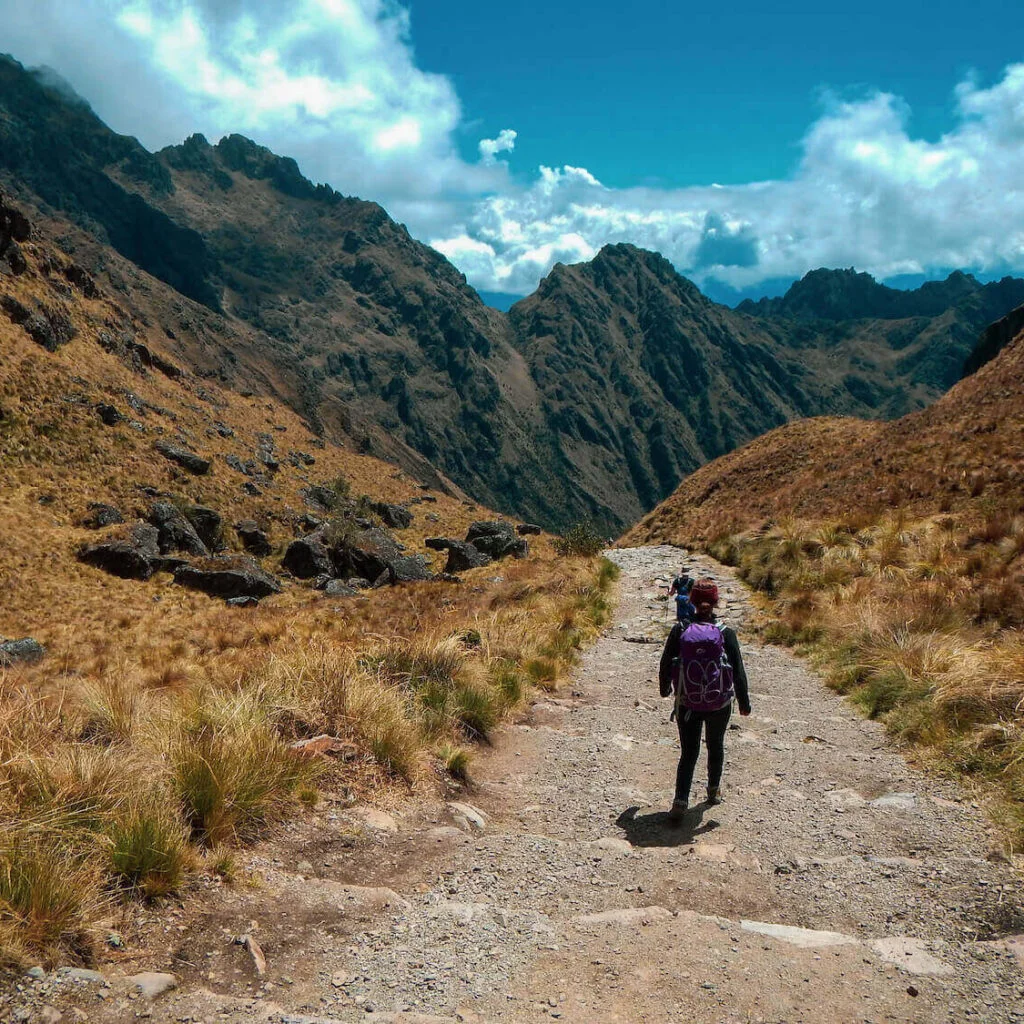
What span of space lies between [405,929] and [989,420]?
898 inches

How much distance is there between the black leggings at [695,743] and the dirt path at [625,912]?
12.4 inches

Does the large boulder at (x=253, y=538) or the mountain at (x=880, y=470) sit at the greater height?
the mountain at (x=880, y=470)

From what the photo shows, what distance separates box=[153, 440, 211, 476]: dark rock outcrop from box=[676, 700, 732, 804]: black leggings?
6889 cm

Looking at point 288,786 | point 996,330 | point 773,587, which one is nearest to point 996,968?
point 288,786

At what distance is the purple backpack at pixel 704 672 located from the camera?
645 centimetres

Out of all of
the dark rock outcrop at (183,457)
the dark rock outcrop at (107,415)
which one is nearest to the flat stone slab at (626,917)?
the dark rock outcrop at (183,457)

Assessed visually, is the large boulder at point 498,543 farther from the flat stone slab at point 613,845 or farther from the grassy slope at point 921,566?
the flat stone slab at point 613,845

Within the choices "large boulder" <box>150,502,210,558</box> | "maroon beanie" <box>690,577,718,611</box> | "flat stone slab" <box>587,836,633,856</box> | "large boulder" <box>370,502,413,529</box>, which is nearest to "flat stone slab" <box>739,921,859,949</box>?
"flat stone slab" <box>587,836,633,856</box>

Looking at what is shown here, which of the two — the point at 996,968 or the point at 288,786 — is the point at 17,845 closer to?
the point at 288,786

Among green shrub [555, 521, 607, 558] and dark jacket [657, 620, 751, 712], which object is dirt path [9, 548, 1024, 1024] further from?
green shrub [555, 521, 607, 558]

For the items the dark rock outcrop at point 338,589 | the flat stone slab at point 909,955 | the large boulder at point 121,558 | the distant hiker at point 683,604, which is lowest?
the dark rock outcrop at point 338,589

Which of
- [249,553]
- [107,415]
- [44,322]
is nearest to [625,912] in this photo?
[249,553]

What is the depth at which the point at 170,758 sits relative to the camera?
17.4ft

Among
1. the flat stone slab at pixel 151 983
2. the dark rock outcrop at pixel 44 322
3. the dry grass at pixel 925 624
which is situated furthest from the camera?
the dark rock outcrop at pixel 44 322
